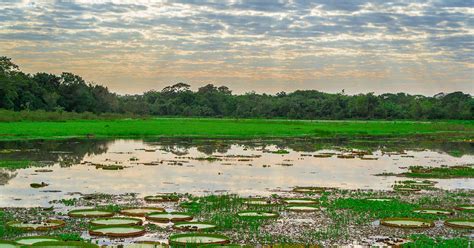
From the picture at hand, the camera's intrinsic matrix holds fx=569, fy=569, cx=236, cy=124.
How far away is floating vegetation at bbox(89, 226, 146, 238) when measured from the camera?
41.9 feet

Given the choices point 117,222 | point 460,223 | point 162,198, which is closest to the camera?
point 117,222

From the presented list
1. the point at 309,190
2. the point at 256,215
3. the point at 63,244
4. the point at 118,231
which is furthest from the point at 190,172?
the point at 63,244

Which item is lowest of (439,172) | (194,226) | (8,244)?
(439,172)

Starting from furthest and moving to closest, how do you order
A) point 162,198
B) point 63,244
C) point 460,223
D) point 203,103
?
point 203,103, point 162,198, point 460,223, point 63,244

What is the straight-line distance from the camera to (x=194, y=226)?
1385cm

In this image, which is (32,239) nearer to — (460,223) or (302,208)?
(302,208)

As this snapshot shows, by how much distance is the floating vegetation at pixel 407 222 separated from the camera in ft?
47.4

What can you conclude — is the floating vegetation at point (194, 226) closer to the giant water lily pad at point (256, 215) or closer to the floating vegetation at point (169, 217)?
the floating vegetation at point (169, 217)

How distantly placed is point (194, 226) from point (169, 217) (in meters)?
1.31

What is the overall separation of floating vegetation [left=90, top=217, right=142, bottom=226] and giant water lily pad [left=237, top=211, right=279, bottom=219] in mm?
2867

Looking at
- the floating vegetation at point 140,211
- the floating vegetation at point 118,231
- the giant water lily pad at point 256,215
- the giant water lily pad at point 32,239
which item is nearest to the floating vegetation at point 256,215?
the giant water lily pad at point 256,215

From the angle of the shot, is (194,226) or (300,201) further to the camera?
(300,201)

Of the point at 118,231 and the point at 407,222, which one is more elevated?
the point at 118,231

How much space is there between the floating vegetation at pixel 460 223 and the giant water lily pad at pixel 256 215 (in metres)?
4.49
